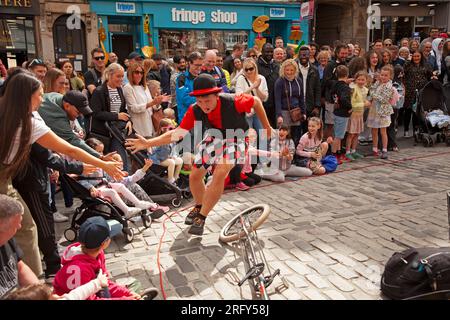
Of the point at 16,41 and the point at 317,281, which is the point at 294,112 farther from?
the point at 16,41

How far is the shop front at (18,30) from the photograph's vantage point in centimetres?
1430

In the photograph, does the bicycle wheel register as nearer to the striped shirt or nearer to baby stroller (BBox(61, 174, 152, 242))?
baby stroller (BBox(61, 174, 152, 242))

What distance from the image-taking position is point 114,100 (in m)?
5.70

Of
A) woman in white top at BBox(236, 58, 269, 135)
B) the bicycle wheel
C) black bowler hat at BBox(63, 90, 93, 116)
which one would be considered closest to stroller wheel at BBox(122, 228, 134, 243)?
the bicycle wheel

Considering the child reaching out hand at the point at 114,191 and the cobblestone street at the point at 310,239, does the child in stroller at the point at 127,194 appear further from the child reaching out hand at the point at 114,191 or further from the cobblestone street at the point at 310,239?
the cobblestone street at the point at 310,239

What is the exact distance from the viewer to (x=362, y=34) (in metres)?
20.0

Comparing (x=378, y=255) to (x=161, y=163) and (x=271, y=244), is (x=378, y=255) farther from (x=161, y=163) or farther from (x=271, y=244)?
(x=161, y=163)

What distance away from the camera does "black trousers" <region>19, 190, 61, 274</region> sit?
351cm

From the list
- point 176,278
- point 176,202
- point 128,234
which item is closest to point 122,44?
point 176,202

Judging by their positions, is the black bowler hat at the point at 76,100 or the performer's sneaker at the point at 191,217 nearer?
the black bowler hat at the point at 76,100

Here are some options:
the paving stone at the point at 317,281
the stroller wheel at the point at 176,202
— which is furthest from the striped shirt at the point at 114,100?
the paving stone at the point at 317,281

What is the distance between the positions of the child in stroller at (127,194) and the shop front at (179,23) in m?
12.0

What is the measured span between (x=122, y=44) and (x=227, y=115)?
44.4ft

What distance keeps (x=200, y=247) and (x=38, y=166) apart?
179cm
